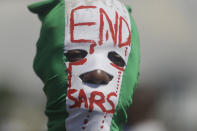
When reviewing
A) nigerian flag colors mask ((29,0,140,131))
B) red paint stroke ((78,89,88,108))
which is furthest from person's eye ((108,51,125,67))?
red paint stroke ((78,89,88,108))

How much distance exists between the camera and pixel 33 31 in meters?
6.13

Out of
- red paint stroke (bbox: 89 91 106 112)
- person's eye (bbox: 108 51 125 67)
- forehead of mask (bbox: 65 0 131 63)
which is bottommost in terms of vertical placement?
red paint stroke (bbox: 89 91 106 112)

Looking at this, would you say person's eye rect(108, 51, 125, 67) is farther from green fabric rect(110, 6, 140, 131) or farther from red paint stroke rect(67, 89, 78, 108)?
red paint stroke rect(67, 89, 78, 108)

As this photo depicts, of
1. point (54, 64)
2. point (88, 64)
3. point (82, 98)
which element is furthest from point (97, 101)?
point (54, 64)

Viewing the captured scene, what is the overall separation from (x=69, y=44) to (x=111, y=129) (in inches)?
16.8

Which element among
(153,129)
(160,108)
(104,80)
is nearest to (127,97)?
(104,80)

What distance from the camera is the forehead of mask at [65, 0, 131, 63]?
8.48 ft

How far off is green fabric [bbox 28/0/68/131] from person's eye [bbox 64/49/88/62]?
24mm

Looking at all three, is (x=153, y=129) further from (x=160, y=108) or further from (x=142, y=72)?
(x=142, y=72)

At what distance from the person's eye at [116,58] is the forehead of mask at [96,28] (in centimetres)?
1

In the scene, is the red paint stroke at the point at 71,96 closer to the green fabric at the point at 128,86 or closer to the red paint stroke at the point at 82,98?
the red paint stroke at the point at 82,98

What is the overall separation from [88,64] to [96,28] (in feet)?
0.61

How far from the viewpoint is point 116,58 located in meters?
2.60

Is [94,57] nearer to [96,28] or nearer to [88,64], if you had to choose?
[88,64]
